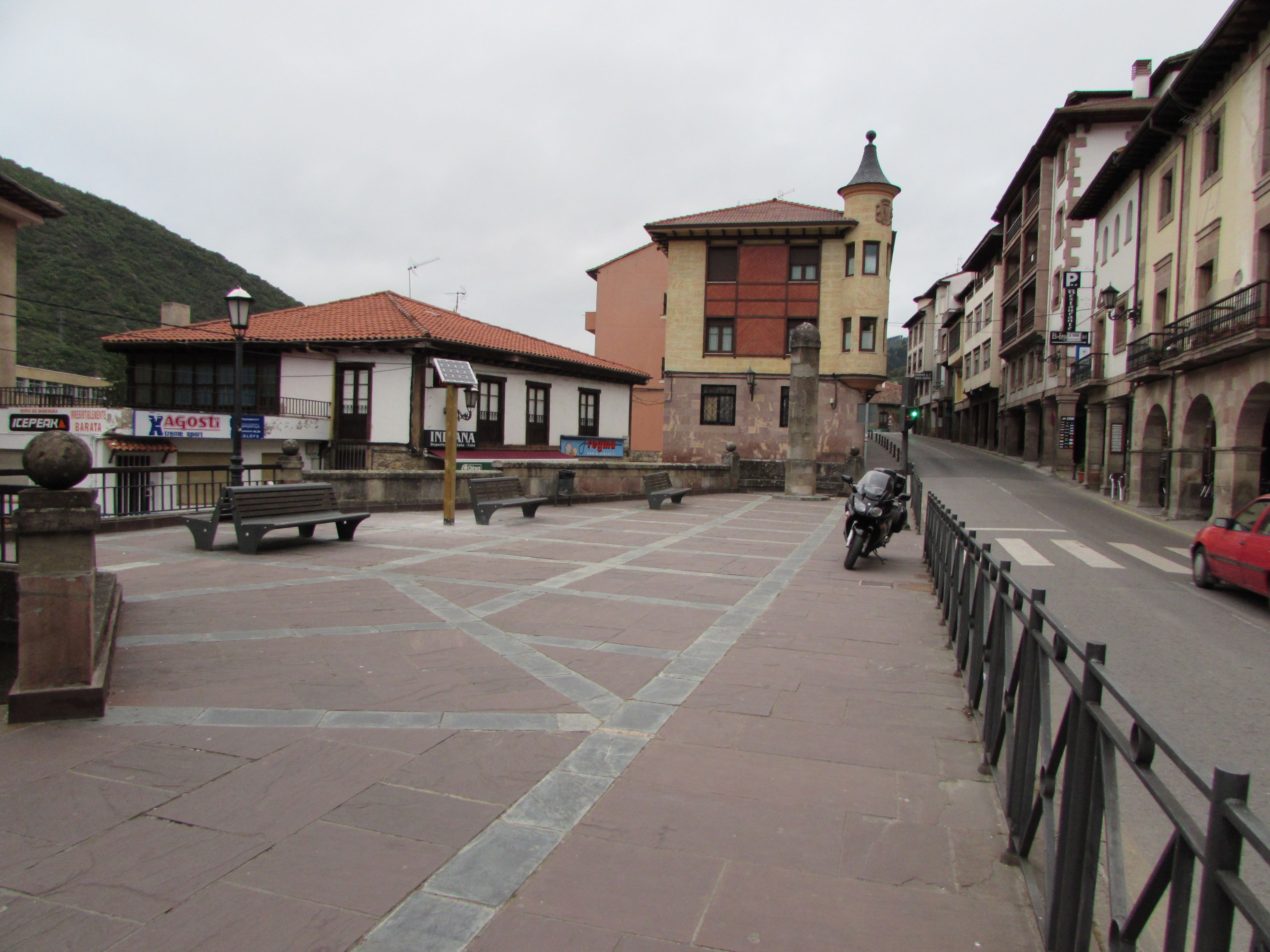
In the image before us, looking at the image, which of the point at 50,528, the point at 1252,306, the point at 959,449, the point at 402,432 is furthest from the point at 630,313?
the point at 50,528

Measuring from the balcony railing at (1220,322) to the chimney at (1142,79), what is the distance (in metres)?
18.8

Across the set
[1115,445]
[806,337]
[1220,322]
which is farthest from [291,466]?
[1115,445]

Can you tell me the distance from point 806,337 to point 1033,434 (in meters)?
21.6

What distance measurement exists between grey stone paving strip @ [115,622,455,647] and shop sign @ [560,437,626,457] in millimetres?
24281

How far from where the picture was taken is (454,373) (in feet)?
43.4

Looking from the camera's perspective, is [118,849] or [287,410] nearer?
[118,849]

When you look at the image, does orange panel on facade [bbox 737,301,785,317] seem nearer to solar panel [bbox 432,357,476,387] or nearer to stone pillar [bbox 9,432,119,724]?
solar panel [bbox 432,357,476,387]

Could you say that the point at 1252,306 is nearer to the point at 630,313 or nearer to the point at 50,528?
the point at 50,528

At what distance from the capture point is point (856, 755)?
12.9ft

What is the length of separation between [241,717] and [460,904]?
2192 millimetres

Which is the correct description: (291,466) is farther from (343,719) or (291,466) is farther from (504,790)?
(504,790)

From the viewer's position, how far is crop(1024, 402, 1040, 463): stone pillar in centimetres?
3869

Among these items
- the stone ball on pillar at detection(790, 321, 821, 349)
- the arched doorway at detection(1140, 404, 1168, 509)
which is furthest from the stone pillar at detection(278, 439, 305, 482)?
the arched doorway at detection(1140, 404, 1168, 509)

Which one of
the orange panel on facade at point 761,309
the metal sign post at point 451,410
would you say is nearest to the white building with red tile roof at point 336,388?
the orange panel on facade at point 761,309
